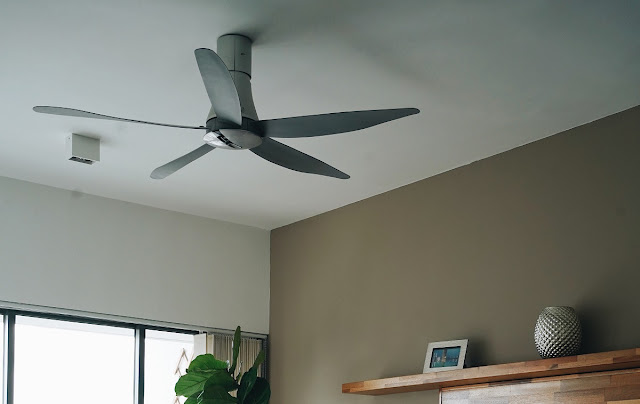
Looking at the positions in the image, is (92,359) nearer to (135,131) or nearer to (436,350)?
(135,131)

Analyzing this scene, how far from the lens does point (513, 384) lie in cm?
421

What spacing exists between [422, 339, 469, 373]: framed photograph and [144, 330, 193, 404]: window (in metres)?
1.73

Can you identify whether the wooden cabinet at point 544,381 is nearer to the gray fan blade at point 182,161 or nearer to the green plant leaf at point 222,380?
the green plant leaf at point 222,380

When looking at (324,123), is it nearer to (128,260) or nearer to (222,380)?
(222,380)

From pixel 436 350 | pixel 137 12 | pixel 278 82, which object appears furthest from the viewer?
pixel 436 350

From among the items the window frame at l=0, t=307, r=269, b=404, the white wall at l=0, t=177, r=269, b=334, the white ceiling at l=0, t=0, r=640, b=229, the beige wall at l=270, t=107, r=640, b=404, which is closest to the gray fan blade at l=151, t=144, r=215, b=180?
the white ceiling at l=0, t=0, r=640, b=229

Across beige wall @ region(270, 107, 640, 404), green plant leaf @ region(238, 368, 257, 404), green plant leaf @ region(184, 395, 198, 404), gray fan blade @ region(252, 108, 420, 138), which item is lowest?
green plant leaf @ region(184, 395, 198, 404)

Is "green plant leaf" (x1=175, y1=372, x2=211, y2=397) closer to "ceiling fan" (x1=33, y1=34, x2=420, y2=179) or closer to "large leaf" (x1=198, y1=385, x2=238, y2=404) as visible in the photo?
"large leaf" (x1=198, y1=385, x2=238, y2=404)

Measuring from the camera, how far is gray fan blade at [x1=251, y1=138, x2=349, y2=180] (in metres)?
3.48

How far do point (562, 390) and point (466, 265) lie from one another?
966 mm

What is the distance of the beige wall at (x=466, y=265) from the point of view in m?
4.06

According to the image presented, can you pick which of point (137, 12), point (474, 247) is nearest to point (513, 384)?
point (474, 247)

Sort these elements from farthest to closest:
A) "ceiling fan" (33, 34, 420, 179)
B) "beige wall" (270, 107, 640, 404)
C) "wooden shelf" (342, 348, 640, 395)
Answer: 1. "beige wall" (270, 107, 640, 404)
2. "wooden shelf" (342, 348, 640, 395)
3. "ceiling fan" (33, 34, 420, 179)

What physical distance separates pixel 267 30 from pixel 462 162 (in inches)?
73.1
